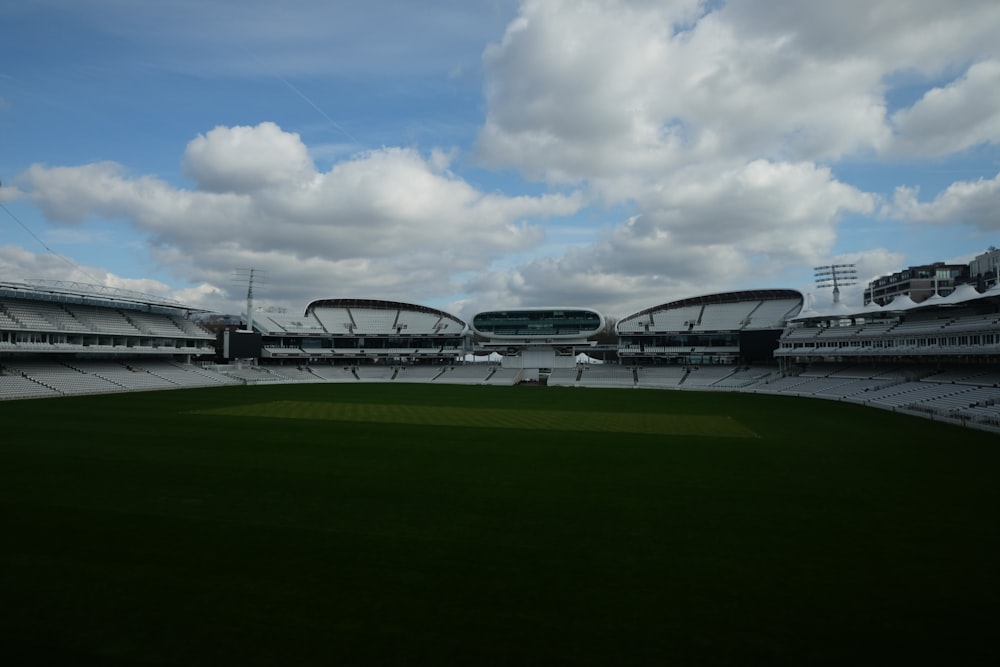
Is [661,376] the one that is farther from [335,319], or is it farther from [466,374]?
[335,319]

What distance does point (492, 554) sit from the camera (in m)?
8.77

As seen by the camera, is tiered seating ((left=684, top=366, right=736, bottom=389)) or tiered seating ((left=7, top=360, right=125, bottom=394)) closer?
tiered seating ((left=7, top=360, right=125, bottom=394))

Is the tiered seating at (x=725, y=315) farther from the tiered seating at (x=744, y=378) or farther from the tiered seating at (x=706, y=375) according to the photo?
the tiered seating at (x=744, y=378)

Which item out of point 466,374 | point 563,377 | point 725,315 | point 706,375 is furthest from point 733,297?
point 466,374

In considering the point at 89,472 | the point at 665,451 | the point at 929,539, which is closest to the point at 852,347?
the point at 665,451

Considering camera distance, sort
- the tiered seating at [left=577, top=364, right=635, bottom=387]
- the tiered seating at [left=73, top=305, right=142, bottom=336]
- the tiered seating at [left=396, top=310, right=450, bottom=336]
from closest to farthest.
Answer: the tiered seating at [left=73, top=305, right=142, bottom=336]
the tiered seating at [left=577, top=364, right=635, bottom=387]
the tiered seating at [left=396, top=310, right=450, bottom=336]

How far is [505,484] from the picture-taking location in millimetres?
13422

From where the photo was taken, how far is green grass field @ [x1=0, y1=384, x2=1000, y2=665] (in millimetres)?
6121

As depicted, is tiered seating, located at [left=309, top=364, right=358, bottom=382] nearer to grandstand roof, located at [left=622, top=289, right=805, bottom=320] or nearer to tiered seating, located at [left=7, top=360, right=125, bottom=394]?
tiered seating, located at [left=7, top=360, right=125, bottom=394]

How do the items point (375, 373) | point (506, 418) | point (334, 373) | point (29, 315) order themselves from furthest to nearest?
1. point (375, 373)
2. point (334, 373)
3. point (29, 315)
4. point (506, 418)

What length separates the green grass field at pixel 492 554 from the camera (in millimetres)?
6121

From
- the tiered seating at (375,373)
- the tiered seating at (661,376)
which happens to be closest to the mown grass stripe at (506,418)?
the tiered seating at (661,376)

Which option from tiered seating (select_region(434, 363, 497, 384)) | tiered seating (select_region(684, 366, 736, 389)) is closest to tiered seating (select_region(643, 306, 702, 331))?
tiered seating (select_region(684, 366, 736, 389))

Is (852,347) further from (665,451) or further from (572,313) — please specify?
(665,451)
